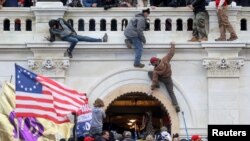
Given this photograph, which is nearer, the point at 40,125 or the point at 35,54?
the point at 40,125

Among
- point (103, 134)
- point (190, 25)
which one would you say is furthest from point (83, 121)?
point (190, 25)

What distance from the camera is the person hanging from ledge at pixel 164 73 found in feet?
109

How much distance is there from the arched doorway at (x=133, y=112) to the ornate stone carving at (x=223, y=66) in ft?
6.22

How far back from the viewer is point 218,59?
33.4 metres

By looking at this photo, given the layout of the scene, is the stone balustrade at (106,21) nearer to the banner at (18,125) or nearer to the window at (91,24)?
the window at (91,24)

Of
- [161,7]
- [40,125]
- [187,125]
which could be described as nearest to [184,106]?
[187,125]

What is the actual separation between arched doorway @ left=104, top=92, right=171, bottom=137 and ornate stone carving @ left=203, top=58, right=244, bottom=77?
190 centimetres

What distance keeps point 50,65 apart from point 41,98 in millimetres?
5611

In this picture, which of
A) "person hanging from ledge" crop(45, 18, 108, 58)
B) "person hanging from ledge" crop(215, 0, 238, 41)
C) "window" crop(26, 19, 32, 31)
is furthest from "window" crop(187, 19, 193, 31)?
"window" crop(26, 19, 32, 31)

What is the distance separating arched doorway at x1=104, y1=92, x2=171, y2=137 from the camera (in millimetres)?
35719

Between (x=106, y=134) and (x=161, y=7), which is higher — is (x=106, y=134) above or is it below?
below

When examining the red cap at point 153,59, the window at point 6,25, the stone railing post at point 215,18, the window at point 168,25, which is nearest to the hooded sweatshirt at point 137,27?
the red cap at point 153,59

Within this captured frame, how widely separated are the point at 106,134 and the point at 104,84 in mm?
3270

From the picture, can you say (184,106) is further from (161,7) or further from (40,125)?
(40,125)
